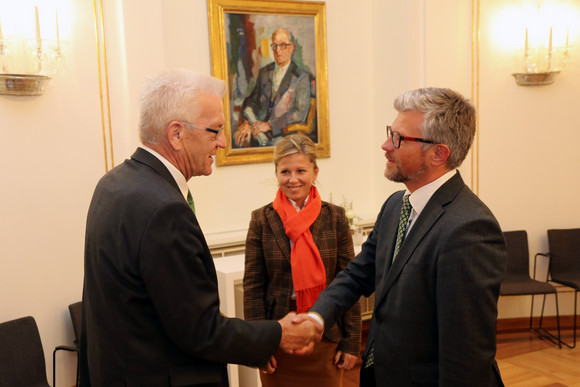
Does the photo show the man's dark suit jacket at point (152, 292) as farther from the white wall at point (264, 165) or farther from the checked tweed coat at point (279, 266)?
the white wall at point (264, 165)

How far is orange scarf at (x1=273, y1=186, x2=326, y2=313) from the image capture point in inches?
117

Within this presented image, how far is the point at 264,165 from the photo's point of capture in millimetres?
5406

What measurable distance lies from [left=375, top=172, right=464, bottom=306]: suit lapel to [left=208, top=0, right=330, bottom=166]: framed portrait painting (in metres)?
3.23

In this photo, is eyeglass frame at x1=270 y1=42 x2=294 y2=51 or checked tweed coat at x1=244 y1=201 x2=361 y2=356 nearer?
checked tweed coat at x1=244 y1=201 x2=361 y2=356

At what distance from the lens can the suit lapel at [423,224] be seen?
6.70 ft

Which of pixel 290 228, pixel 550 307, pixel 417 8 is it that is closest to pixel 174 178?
pixel 290 228

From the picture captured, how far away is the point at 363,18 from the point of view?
230 inches

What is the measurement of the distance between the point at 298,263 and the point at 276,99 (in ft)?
8.85

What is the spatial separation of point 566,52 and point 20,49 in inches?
190

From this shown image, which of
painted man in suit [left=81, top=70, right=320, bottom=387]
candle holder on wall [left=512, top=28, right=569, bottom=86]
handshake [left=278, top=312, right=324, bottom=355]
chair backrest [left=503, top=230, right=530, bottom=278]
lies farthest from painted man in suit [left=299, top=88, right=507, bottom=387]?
candle holder on wall [left=512, top=28, right=569, bottom=86]

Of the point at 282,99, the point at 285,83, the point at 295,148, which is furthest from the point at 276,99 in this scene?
the point at 295,148

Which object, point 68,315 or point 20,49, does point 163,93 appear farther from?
point 68,315

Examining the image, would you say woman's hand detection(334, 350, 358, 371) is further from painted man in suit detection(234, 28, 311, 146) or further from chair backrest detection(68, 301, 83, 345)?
painted man in suit detection(234, 28, 311, 146)

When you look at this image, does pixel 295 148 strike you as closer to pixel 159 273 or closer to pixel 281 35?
pixel 159 273
